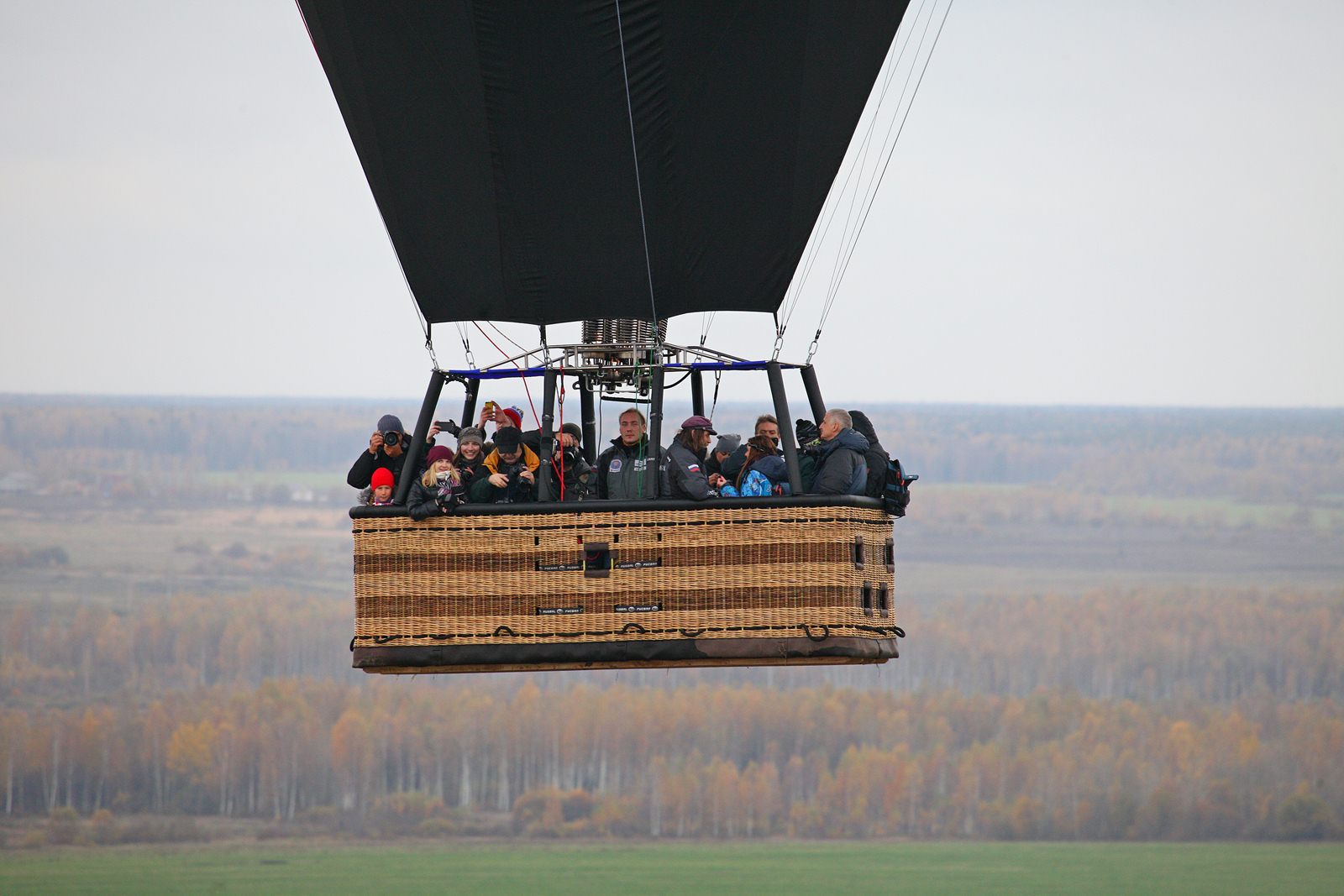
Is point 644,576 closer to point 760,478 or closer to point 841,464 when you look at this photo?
point 760,478

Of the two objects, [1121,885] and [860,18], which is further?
[1121,885]

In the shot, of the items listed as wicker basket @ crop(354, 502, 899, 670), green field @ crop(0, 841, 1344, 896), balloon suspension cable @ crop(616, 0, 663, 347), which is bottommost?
green field @ crop(0, 841, 1344, 896)

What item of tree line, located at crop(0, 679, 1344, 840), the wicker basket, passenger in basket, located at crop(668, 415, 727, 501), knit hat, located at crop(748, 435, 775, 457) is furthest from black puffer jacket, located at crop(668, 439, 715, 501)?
tree line, located at crop(0, 679, 1344, 840)

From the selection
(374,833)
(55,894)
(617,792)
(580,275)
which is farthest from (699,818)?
(580,275)

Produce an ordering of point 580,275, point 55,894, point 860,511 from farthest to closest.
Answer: point 55,894 → point 580,275 → point 860,511

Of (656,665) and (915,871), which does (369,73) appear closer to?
(656,665)

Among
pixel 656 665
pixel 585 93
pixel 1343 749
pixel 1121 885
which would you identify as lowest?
pixel 1121 885

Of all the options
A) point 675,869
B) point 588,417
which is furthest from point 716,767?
point 588,417

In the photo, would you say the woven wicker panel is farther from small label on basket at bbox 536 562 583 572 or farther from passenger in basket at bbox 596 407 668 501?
passenger in basket at bbox 596 407 668 501
